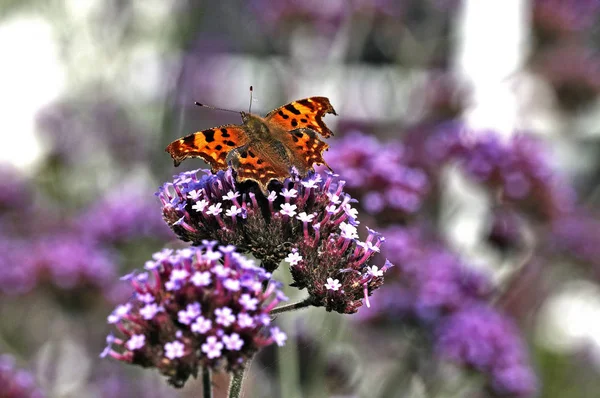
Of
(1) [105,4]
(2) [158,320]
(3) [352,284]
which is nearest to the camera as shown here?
(2) [158,320]

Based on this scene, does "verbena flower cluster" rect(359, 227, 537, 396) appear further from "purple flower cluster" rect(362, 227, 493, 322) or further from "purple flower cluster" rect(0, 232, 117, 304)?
"purple flower cluster" rect(0, 232, 117, 304)

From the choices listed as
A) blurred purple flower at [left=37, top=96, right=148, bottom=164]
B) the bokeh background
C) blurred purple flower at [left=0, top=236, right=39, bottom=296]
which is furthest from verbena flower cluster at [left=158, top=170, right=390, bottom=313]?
blurred purple flower at [left=37, top=96, right=148, bottom=164]

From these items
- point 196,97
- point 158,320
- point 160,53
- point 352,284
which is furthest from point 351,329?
point 160,53

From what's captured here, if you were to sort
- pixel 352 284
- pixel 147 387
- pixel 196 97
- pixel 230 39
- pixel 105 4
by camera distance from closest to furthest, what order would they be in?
pixel 352 284
pixel 147 387
pixel 105 4
pixel 196 97
pixel 230 39

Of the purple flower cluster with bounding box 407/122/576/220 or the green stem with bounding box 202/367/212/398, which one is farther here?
the purple flower cluster with bounding box 407/122/576/220

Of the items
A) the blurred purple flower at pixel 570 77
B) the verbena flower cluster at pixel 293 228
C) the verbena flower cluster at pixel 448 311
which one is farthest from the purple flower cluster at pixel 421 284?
the blurred purple flower at pixel 570 77

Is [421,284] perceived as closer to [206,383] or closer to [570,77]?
[206,383]

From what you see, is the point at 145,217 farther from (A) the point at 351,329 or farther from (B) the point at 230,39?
(B) the point at 230,39

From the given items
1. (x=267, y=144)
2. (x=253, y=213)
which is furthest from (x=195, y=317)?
(x=267, y=144)
